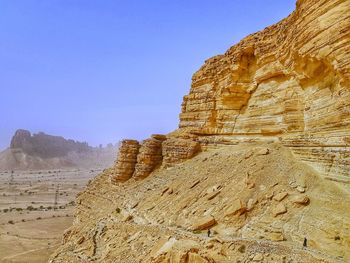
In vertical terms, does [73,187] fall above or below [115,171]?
below

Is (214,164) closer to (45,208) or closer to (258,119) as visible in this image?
(258,119)

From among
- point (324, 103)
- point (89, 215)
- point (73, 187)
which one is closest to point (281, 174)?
point (324, 103)

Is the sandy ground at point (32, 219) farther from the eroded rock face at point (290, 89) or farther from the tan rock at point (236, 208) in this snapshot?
the tan rock at point (236, 208)

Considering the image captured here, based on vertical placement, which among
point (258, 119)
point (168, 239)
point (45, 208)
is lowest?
point (45, 208)

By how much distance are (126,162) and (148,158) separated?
2500 millimetres

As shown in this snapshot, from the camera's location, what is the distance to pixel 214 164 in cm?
2478

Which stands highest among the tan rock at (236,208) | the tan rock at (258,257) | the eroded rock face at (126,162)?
the eroded rock face at (126,162)

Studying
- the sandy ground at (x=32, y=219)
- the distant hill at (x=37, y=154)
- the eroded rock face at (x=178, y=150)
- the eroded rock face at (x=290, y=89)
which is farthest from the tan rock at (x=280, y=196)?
the distant hill at (x=37, y=154)

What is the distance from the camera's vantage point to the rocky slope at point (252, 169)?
1507 cm

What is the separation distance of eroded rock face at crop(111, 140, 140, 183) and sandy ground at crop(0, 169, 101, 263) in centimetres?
919

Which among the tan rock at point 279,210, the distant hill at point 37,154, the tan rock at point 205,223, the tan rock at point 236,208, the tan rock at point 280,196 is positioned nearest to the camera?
the tan rock at point 279,210

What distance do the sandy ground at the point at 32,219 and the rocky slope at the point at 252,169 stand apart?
6.38 meters

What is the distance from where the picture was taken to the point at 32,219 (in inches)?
1791

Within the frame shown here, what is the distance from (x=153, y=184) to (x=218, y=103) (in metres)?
8.92
